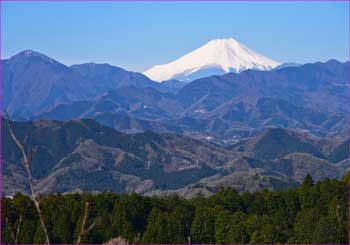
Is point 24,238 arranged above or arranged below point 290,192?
below

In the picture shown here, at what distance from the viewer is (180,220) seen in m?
41.2

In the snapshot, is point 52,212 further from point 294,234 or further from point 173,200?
point 294,234

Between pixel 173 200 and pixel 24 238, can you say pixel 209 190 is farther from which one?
pixel 24 238

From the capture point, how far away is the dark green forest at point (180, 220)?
37.4 metres

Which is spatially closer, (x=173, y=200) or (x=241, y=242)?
(x=241, y=242)

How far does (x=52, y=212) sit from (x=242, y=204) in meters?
16.7

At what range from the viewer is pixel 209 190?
154125 millimetres

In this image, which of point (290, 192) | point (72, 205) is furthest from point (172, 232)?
point (290, 192)

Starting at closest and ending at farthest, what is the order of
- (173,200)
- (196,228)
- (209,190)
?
(196,228) < (173,200) < (209,190)

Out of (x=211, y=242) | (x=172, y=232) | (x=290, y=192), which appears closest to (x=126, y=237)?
(x=172, y=232)

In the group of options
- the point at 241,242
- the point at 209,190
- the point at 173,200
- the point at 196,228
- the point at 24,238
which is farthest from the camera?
the point at 209,190

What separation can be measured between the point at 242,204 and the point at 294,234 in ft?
35.5

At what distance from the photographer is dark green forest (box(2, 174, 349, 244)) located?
37406 millimetres

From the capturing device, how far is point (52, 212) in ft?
133
